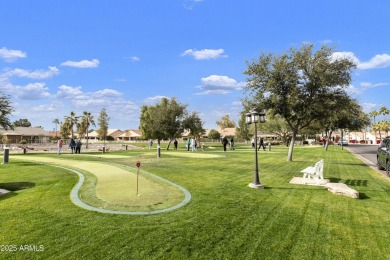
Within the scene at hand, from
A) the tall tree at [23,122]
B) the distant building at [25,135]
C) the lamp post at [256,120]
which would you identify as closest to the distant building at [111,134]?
the tall tree at [23,122]

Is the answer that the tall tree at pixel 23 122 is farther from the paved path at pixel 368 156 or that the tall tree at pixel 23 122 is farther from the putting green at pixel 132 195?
the putting green at pixel 132 195

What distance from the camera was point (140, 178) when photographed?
11.0 meters

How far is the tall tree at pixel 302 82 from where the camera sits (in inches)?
733

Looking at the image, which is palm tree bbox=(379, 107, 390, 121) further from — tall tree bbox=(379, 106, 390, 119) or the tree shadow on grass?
the tree shadow on grass

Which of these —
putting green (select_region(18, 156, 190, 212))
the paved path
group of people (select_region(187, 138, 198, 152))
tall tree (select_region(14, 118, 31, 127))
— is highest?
tall tree (select_region(14, 118, 31, 127))

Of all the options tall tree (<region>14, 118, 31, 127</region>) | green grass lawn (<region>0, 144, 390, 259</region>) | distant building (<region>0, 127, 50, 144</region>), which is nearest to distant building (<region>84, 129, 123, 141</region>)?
tall tree (<region>14, 118, 31, 127</region>)

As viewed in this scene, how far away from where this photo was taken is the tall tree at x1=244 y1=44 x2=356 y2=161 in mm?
18625

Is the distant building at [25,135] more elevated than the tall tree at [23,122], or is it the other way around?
the tall tree at [23,122]

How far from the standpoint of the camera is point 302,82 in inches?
760

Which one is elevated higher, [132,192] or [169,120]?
[169,120]

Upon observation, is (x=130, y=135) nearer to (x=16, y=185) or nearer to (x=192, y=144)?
(x=192, y=144)

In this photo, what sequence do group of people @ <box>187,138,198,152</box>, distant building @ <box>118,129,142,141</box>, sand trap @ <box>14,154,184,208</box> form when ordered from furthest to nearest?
distant building @ <box>118,129,142,141</box>
group of people @ <box>187,138,198,152</box>
sand trap @ <box>14,154,184,208</box>

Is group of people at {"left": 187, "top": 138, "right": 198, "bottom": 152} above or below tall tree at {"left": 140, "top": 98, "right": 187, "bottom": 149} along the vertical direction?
below

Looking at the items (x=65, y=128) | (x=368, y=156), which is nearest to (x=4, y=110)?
(x=368, y=156)
